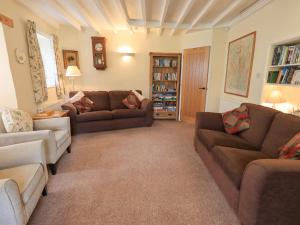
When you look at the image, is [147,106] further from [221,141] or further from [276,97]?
[276,97]

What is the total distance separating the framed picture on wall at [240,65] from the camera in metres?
2.97

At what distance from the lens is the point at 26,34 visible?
105 inches

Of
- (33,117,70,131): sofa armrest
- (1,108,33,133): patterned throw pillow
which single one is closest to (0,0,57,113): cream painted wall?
(33,117,70,131): sofa armrest

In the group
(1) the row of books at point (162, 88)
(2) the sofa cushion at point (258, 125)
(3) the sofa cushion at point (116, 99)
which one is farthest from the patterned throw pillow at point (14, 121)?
(1) the row of books at point (162, 88)

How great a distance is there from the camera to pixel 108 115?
356 cm

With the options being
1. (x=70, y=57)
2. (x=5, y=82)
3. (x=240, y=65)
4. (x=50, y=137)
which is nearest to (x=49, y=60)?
(x=70, y=57)

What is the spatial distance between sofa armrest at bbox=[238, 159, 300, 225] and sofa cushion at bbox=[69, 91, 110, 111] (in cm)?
346

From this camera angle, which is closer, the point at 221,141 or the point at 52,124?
the point at 221,141

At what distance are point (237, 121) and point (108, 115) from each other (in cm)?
257

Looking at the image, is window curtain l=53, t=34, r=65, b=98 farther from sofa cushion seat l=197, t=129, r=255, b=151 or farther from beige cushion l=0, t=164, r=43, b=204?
sofa cushion seat l=197, t=129, r=255, b=151

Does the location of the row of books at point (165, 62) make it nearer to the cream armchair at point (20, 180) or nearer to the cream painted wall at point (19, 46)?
the cream painted wall at point (19, 46)

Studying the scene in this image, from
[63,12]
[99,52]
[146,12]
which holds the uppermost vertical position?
[146,12]

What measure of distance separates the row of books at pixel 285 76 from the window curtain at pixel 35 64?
3873mm

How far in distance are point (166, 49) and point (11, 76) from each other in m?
3.60
